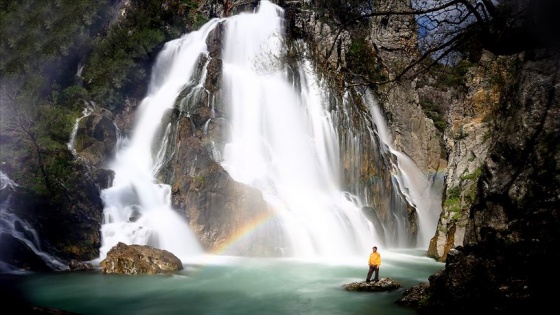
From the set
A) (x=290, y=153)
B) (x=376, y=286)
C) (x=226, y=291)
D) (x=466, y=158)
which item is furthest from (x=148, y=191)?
(x=466, y=158)

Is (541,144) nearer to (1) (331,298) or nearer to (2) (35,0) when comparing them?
(1) (331,298)

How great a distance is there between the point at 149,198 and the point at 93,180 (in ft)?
8.98

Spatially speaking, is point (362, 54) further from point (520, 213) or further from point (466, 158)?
point (520, 213)

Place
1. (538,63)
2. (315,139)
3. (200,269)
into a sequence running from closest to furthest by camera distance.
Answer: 1. (538,63)
2. (200,269)
3. (315,139)

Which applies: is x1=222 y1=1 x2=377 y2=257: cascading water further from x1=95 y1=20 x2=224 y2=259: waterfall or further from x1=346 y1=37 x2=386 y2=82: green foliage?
x1=346 y1=37 x2=386 y2=82: green foliage

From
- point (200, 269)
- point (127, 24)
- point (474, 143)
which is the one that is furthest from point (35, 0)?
point (474, 143)

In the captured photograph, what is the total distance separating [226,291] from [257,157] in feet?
45.0

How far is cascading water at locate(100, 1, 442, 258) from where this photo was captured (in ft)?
63.0

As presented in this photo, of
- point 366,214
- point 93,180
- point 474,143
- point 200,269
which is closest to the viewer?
point 200,269

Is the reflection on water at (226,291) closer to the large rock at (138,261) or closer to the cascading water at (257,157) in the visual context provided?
the large rock at (138,261)

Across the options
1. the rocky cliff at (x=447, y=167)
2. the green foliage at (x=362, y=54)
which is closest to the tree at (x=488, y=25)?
the rocky cliff at (x=447, y=167)

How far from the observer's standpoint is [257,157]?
2584cm

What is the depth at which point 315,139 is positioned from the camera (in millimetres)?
28562

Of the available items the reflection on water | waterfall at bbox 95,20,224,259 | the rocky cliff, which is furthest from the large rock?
waterfall at bbox 95,20,224,259
